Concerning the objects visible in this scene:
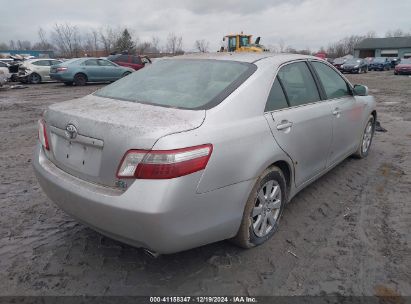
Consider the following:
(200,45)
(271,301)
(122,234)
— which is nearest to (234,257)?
(271,301)

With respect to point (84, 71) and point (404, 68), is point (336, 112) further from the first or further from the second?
point (404, 68)

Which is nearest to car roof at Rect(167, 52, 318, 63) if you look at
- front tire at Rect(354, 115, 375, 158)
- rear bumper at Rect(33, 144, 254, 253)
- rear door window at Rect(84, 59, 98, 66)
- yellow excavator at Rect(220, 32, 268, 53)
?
rear bumper at Rect(33, 144, 254, 253)

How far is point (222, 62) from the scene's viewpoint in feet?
10.5

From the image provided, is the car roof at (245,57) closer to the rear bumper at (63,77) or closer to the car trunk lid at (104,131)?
the car trunk lid at (104,131)

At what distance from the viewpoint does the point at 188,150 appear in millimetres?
2139

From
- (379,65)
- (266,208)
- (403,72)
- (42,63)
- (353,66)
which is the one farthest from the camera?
(379,65)

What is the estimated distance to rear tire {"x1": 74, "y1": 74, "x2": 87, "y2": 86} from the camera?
1708cm

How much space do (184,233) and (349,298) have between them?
1232mm

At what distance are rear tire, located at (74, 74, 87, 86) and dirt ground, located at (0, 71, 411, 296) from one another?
14157mm

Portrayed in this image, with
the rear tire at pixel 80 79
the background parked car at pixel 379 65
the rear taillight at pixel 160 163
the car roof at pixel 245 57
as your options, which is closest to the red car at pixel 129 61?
the rear tire at pixel 80 79

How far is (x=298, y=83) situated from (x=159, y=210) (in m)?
2.10

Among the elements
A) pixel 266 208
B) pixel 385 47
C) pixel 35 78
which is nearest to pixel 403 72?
pixel 35 78

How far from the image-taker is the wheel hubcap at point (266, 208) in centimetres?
282

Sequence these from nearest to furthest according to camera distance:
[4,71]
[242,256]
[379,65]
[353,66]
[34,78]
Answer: [242,256] → [4,71] → [34,78] → [353,66] → [379,65]
